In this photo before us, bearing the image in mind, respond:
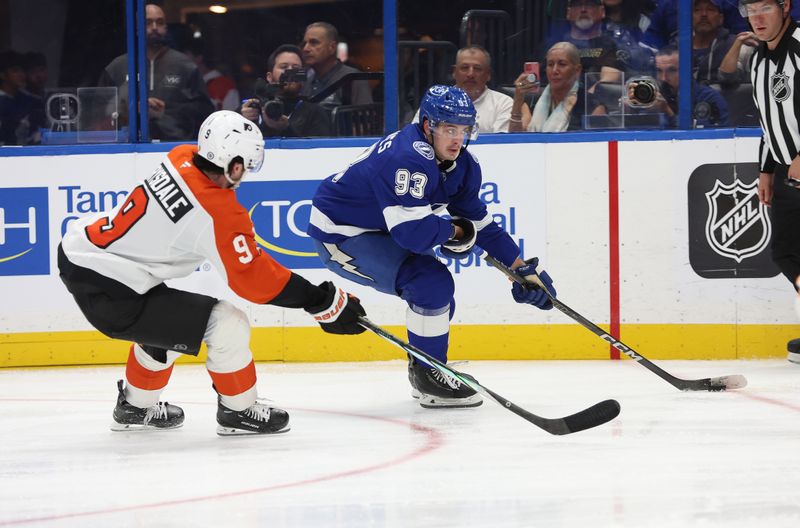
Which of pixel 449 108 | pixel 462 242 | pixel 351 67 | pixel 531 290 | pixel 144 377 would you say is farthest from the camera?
pixel 351 67

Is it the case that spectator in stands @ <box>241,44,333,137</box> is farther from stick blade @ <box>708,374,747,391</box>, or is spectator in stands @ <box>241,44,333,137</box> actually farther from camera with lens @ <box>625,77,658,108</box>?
stick blade @ <box>708,374,747,391</box>

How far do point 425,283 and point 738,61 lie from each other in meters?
2.12

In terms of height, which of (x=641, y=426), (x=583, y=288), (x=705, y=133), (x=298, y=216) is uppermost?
(x=705, y=133)

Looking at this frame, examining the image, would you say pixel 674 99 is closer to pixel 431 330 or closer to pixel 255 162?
pixel 431 330

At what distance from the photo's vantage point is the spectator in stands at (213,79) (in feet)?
18.4

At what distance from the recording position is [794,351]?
4988mm

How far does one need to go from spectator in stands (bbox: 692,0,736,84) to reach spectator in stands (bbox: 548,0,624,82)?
0.33 m

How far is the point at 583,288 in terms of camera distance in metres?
5.32

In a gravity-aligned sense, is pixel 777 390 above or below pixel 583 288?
below

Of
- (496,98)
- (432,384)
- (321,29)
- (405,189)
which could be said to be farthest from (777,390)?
(321,29)

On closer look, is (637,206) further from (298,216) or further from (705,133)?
(298,216)

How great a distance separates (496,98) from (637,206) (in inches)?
31.3

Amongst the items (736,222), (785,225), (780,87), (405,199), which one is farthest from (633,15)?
(405,199)

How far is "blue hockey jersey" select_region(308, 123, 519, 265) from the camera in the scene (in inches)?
153
